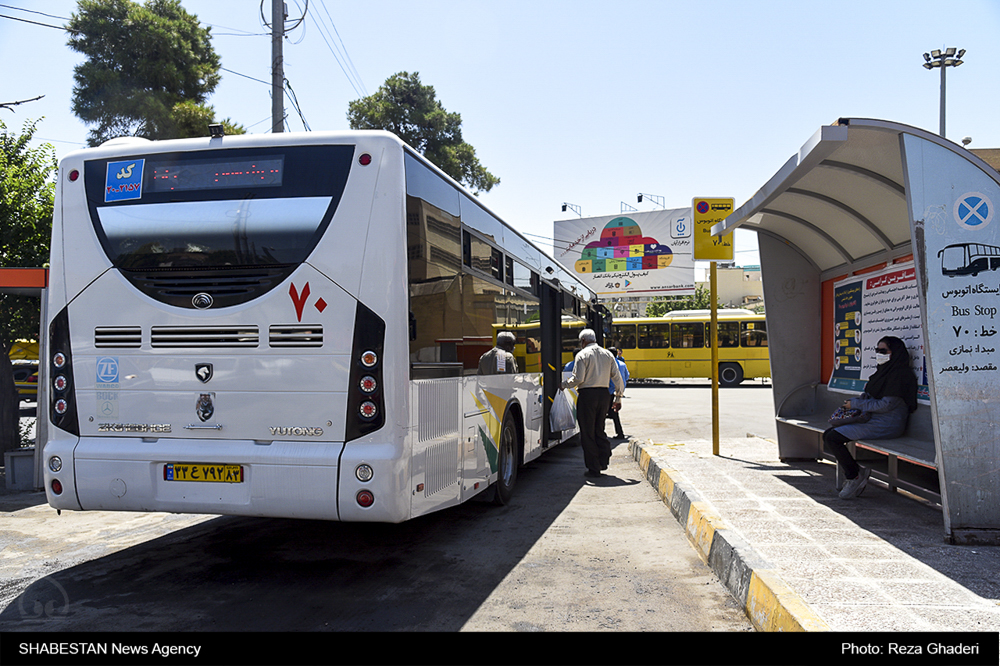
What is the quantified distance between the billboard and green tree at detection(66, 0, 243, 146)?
789 inches

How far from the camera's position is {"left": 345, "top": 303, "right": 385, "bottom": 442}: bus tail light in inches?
184

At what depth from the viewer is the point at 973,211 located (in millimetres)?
5133

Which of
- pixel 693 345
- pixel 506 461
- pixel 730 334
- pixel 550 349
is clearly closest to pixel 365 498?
pixel 506 461

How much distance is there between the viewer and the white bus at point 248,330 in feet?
15.4

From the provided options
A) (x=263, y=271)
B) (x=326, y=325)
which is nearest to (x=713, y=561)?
(x=326, y=325)

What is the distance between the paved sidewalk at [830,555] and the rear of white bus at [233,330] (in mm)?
2312

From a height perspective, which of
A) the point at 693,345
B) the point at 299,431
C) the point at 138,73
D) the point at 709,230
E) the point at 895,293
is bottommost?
the point at 299,431

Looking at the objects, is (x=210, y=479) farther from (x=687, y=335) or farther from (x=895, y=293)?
(x=687, y=335)

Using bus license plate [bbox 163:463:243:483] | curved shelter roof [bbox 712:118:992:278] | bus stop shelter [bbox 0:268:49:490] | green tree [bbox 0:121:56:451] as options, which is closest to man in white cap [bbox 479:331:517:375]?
bus license plate [bbox 163:463:243:483]

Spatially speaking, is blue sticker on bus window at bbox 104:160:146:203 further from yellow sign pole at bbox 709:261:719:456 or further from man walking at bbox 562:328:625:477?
yellow sign pole at bbox 709:261:719:456

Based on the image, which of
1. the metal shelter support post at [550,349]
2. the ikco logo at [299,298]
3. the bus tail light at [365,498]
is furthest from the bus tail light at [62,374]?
the metal shelter support post at [550,349]

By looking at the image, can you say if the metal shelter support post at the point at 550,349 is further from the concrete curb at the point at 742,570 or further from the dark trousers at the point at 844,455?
the dark trousers at the point at 844,455

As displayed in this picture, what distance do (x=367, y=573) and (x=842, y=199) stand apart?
578 centimetres
